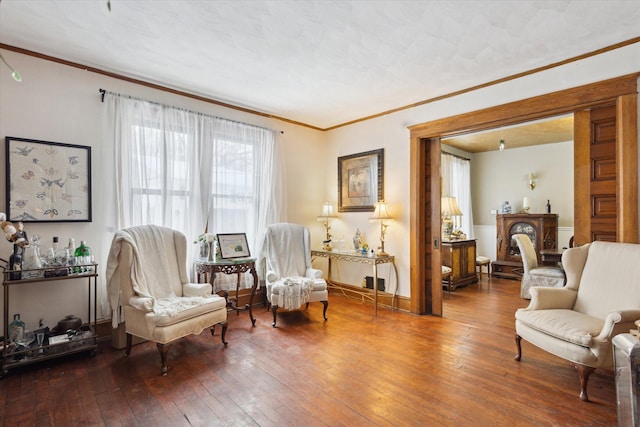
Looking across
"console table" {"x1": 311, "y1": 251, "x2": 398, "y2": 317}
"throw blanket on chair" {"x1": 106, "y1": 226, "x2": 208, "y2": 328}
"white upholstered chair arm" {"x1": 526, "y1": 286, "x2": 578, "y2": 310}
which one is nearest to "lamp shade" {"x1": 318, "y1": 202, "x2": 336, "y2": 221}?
"console table" {"x1": 311, "y1": 251, "x2": 398, "y2": 317}

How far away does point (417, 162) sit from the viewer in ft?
13.9

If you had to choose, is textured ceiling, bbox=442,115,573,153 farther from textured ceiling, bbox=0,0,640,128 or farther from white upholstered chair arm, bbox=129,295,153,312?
white upholstered chair arm, bbox=129,295,153,312

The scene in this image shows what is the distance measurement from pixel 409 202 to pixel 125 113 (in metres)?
3.43

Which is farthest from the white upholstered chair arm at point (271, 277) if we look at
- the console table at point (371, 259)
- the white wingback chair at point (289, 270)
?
the console table at point (371, 259)

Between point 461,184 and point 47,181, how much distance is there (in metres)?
7.01

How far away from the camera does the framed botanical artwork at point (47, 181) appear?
2.86 metres

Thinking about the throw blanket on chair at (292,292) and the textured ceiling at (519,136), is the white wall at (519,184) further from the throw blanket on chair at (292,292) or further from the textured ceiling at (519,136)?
the throw blanket on chair at (292,292)

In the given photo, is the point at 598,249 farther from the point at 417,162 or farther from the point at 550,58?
the point at 417,162

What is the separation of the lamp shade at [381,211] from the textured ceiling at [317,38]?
146 cm

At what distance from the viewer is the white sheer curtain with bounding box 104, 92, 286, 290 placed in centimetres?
345

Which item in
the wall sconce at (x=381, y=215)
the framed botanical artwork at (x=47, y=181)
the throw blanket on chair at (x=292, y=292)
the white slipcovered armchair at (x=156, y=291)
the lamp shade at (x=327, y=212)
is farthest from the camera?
the lamp shade at (x=327, y=212)

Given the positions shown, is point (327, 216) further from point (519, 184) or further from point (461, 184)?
point (519, 184)

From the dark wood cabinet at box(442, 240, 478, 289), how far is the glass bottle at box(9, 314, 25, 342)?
17.6ft

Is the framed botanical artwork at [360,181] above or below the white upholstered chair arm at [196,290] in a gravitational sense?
above
